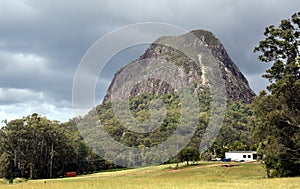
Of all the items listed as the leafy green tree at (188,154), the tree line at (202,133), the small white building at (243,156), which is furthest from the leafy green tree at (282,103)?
the small white building at (243,156)

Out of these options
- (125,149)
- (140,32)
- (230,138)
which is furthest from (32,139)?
(230,138)

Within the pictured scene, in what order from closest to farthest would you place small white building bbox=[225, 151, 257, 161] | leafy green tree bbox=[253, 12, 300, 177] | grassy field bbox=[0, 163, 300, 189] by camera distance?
grassy field bbox=[0, 163, 300, 189], leafy green tree bbox=[253, 12, 300, 177], small white building bbox=[225, 151, 257, 161]

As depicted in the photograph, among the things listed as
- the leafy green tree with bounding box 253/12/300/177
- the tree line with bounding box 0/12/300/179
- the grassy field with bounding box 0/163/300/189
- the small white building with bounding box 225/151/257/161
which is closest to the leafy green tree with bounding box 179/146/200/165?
the tree line with bounding box 0/12/300/179

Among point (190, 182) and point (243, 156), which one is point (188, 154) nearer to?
point (243, 156)

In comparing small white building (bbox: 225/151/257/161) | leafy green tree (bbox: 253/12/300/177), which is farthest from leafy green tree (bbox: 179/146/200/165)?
leafy green tree (bbox: 253/12/300/177)

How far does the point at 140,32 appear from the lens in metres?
51.1

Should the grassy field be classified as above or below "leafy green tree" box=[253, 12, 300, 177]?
below

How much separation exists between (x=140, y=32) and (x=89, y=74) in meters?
12.6

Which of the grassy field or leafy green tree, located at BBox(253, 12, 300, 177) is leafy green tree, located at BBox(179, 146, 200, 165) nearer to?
the grassy field

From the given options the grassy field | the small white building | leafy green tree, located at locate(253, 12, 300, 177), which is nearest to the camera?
the grassy field

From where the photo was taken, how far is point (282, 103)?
1266 inches

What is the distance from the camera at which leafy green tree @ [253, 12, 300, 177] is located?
31484mm

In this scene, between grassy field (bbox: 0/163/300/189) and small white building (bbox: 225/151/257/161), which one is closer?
grassy field (bbox: 0/163/300/189)

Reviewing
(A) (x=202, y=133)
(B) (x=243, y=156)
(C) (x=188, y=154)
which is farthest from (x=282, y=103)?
(A) (x=202, y=133)
